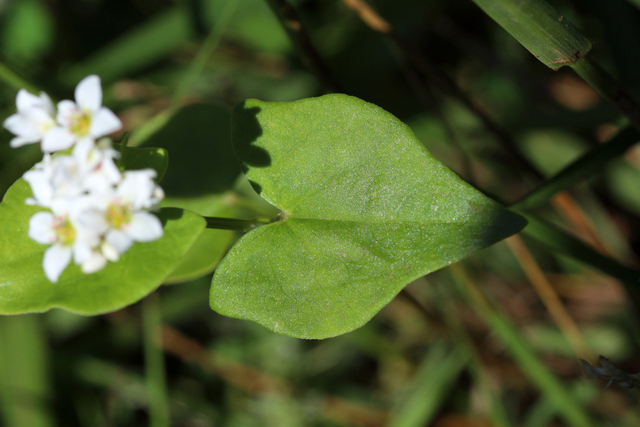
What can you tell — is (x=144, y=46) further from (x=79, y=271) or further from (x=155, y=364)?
(x=79, y=271)

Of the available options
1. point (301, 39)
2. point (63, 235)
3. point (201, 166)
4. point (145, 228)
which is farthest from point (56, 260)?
point (301, 39)

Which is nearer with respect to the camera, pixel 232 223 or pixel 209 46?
pixel 232 223

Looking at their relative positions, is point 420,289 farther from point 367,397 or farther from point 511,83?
point 511,83

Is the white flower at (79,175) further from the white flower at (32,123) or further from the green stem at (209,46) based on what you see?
the green stem at (209,46)

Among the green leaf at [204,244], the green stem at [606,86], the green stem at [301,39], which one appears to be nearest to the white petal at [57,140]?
the green leaf at [204,244]

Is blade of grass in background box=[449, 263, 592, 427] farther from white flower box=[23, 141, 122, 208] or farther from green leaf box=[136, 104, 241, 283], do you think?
white flower box=[23, 141, 122, 208]
